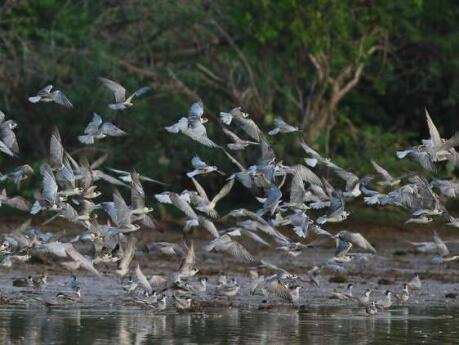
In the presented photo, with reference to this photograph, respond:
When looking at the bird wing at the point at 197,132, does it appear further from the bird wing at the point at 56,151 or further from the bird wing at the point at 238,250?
the bird wing at the point at 56,151

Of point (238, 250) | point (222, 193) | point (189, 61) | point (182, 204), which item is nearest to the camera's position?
point (238, 250)

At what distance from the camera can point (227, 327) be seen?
59.4 feet

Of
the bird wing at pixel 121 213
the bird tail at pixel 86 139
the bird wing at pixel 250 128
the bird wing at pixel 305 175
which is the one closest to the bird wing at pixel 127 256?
the bird wing at pixel 121 213

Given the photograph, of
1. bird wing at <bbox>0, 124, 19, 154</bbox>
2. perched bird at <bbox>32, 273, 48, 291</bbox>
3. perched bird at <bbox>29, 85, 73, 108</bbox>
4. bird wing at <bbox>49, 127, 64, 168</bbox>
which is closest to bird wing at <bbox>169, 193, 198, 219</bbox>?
bird wing at <bbox>49, 127, 64, 168</bbox>

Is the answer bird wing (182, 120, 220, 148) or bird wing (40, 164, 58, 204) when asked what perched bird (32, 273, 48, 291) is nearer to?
A: bird wing (40, 164, 58, 204)

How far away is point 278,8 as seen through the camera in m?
35.6

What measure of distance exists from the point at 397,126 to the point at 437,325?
2183 centimetres

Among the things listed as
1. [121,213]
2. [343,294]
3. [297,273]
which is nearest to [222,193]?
[121,213]

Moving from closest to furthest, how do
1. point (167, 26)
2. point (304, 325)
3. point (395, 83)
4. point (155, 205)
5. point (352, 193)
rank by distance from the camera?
point (304, 325) < point (352, 193) < point (155, 205) < point (167, 26) < point (395, 83)

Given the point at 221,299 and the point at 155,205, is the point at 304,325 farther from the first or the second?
the point at 155,205

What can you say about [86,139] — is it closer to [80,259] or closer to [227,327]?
[80,259]

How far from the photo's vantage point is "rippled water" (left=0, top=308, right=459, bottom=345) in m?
16.8

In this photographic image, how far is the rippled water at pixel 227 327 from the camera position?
16.8 metres

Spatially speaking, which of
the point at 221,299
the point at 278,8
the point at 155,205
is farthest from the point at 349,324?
the point at 278,8
